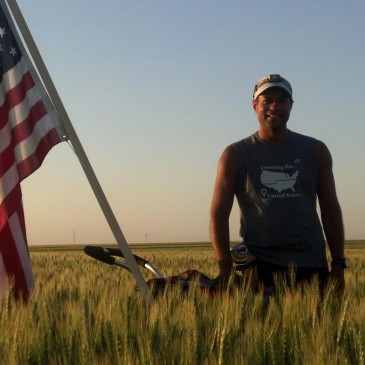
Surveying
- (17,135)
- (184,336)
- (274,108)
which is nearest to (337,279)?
(274,108)

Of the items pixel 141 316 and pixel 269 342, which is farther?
pixel 141 316

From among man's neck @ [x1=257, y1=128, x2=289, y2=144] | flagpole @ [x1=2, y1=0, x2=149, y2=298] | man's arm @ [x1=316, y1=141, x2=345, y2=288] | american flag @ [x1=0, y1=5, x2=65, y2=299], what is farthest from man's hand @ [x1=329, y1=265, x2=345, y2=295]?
american flag @ [x1=0, y1=5, x2=65, y2=299]

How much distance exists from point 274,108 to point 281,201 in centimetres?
54

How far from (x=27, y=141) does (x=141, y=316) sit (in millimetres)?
1257

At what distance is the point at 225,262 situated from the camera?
4.82m

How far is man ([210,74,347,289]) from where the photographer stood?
480 cm

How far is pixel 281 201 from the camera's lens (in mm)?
4812

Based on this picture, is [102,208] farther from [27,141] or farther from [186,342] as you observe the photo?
[186,342]

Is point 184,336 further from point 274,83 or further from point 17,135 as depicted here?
point 274,83

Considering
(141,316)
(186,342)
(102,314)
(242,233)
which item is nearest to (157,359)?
(186,342)

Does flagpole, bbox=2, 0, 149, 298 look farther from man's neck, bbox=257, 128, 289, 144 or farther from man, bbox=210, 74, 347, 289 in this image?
man's neck, bbox=257, 128, 289, 144

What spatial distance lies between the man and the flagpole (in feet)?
2.56

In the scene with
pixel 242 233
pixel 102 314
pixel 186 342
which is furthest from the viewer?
pixel 242 233

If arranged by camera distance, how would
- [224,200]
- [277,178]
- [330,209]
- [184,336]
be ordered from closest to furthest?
1. [184,336]
2. [277,178]
3. [224,200]
4. [330,209]
